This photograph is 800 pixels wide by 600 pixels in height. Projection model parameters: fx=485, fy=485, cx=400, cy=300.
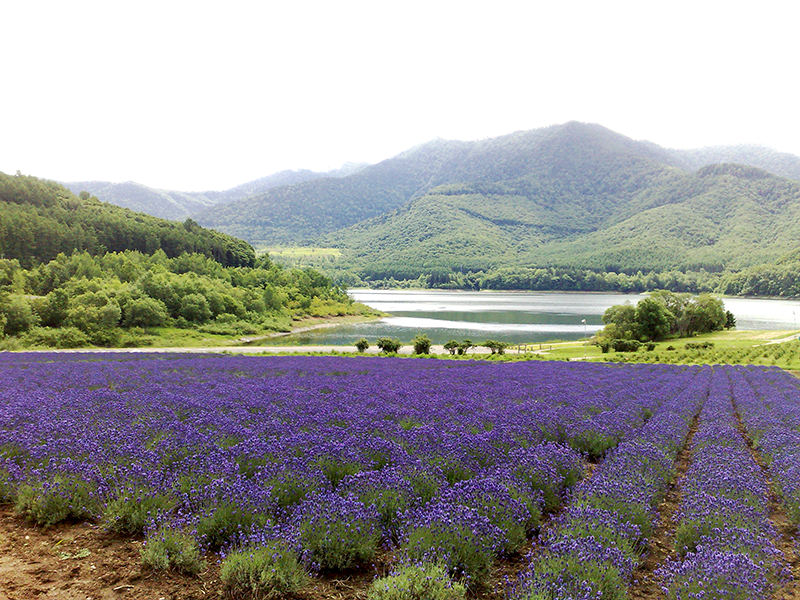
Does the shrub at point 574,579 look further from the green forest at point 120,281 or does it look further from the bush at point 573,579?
the green forest at point 120,281

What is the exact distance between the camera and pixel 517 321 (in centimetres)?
8675

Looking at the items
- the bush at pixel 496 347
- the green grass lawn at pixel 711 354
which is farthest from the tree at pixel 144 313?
the green grass lawn at pixel 711 354

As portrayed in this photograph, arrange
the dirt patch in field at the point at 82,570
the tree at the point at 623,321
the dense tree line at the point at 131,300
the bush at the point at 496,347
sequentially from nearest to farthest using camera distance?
1. the dirt patch in field at the point at 82,570
2. the bush at the point at 496,347
3. the dense tree line at the point at 131,300
4. the tree at the point at 623,321

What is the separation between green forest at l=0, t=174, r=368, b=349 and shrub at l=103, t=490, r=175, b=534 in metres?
40.2

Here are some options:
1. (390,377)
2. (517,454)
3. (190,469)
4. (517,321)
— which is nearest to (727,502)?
(517,454)

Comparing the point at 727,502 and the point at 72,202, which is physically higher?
the point at 72,202

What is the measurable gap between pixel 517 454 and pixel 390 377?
1059cm

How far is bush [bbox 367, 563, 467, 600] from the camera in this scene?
377 cm

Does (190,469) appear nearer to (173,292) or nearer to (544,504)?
(544,504)

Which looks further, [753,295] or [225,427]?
[753,295]

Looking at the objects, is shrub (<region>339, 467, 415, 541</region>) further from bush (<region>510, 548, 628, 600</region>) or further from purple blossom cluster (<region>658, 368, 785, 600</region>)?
purple blossom cluster (<region>658, 368, 785, 600</region>)

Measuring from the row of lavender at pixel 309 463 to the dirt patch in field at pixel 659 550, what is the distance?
115 centimetres

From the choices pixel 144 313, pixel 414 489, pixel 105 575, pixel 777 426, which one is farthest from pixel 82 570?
pixel 144 313

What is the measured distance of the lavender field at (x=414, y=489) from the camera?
4.26 m
